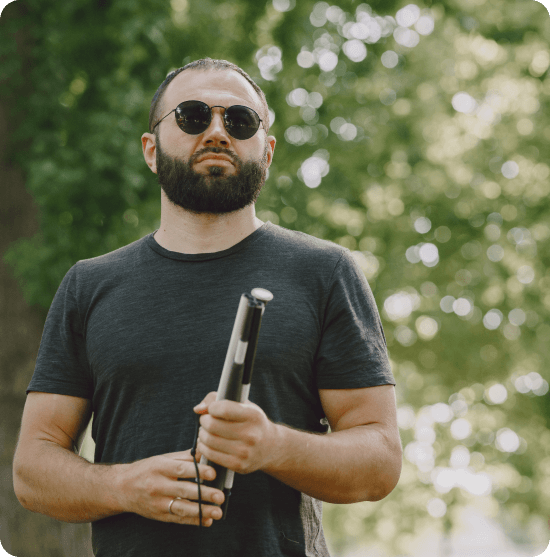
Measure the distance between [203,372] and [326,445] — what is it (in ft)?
1.44

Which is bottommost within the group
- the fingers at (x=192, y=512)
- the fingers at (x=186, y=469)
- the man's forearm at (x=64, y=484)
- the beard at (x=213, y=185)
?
the man's forearm at (x=64, y=484)

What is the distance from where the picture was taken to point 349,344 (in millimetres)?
1929

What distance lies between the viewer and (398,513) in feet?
45.1

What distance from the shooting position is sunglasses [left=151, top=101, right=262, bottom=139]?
2.19 m

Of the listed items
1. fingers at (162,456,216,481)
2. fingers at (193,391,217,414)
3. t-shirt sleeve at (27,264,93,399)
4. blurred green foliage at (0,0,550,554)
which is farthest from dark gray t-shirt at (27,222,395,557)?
blurred green foliage at (0,0,550,554)

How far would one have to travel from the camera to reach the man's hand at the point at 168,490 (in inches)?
62.1

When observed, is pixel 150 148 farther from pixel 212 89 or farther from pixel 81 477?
pixel 81 477

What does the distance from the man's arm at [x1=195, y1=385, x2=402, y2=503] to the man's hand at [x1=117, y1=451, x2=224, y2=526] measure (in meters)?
0.12

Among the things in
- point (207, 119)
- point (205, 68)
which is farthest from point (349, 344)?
point (205, 68)

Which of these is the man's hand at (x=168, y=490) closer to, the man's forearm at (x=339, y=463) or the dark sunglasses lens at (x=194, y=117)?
the man's forearm at (x=339, y=463)

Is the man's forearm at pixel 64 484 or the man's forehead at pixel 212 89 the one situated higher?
the man's forehead at pixel 212 89

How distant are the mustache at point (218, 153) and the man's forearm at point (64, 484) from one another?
1.07m

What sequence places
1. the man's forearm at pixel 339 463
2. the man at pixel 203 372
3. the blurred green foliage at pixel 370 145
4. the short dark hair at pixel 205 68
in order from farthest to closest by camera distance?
the blurred green foliage at pixel 370 145
the short dark hair at pixel 205 68
the man at pixel 203 372
the man's forearm at pixel 339 463

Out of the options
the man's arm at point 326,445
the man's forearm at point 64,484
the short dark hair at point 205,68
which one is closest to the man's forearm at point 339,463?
the man's arm at point 326,445
